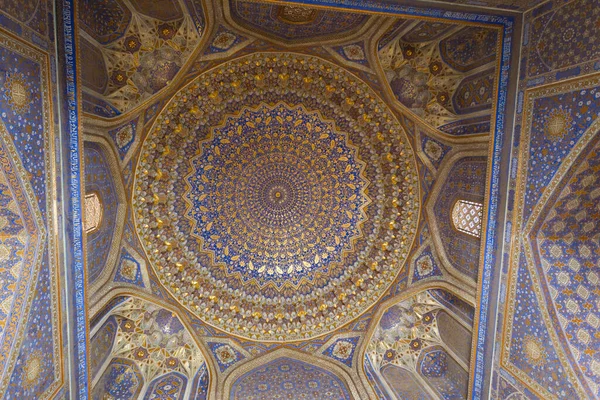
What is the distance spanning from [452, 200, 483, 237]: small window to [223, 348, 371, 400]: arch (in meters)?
4.02

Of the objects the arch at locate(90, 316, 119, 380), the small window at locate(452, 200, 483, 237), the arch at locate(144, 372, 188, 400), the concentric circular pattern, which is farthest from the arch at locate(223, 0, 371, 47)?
the arch at locate(144, 372, 188, 400)

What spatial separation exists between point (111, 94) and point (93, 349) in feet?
15.6

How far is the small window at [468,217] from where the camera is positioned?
698cm

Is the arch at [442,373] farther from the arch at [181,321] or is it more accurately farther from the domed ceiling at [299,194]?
the arch at [181,321]

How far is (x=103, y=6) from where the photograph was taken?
5.92 metres

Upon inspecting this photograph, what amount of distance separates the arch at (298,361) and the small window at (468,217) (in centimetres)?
402

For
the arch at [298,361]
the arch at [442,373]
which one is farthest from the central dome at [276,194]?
the arch at [442,373]

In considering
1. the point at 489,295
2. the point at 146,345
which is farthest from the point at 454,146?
the point at 146,345

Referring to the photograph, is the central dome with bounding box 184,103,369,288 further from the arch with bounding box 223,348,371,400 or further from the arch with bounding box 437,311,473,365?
the arch with bounding box 437,311,473,365

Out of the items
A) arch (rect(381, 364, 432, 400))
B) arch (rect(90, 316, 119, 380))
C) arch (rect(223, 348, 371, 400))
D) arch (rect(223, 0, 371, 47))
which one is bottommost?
arch (rect(381, 364, 432, 400))

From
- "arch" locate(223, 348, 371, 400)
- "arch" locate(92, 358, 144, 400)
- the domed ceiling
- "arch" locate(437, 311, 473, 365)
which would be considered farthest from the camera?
"arch" locate(223, 348, 371, 400)

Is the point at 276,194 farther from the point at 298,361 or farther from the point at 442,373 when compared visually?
the point at 442,373

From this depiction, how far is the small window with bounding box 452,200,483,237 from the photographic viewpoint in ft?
22.9

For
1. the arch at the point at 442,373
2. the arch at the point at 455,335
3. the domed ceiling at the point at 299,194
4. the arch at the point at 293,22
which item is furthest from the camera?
the arch at the point at 442,373
